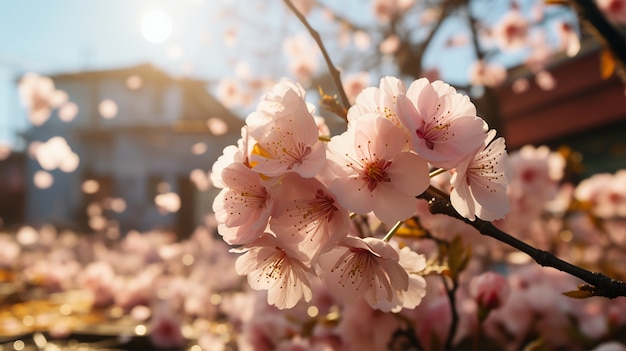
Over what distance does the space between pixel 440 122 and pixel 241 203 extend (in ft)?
0.57

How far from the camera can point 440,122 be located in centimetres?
42

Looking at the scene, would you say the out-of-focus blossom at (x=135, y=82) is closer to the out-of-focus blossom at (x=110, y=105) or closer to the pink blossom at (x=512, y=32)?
the out-of-focus blossom at (x=110, y=105)

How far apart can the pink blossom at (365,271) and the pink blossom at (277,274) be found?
25 millimetres

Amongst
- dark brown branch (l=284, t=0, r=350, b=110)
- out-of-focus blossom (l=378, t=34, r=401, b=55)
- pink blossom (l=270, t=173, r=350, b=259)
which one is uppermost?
out-of-focus blossom (l=378, t=34, r=401, b=55)

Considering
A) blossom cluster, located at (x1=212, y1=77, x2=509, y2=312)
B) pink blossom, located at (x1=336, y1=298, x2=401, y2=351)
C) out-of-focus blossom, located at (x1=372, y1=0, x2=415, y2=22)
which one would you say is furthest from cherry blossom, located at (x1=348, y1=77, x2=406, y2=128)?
out-of-focus blossom, located at (x1=372, y1=0, x2=415, y2=22)

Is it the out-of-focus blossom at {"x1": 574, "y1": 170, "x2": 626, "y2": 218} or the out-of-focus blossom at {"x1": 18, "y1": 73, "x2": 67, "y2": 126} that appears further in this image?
the out-of-focus blossom at {"x1": 18, "y1": 73, "x2": 67, "y2": 126}

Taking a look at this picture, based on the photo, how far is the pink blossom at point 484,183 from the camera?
16.1 inches

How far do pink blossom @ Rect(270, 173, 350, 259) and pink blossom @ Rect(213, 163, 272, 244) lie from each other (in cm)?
2

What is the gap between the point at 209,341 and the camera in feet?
4.21

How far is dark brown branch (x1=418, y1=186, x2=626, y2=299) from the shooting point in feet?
1.24

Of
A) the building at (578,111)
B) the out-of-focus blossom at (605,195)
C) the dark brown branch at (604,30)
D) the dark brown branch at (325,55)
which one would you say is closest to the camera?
the dark brown branch at (325,55)

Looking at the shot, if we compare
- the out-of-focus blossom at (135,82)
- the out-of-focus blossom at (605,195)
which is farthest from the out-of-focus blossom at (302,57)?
the out-of-focus blossom at (135,82)

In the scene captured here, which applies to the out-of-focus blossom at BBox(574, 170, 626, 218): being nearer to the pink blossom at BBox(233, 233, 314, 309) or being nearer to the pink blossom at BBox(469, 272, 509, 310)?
the pink blossom at BBox(469, 272, 509, 310)

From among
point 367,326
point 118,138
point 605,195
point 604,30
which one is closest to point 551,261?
point 367,326
